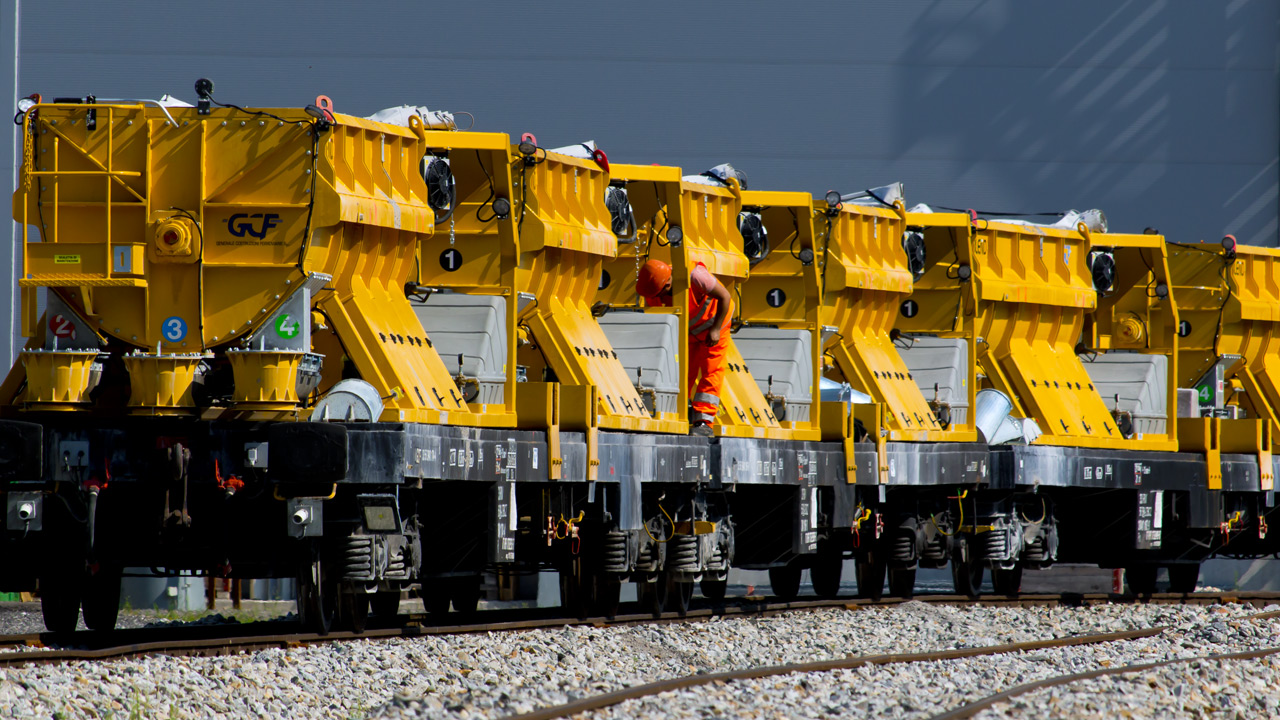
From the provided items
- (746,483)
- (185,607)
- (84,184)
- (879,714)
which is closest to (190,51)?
(185,607)

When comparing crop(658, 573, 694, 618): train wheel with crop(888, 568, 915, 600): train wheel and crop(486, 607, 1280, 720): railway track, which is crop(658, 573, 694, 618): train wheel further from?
crop(888, 568, 915, 600): train wheel

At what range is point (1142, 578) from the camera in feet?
80.7

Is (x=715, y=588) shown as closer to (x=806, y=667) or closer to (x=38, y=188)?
(x=806, y=667)

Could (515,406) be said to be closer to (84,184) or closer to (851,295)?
(84,184)

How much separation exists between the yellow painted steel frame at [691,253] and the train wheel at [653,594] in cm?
137

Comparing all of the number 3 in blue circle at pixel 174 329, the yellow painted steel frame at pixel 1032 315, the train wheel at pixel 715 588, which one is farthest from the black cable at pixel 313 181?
the yellow painted steel frame at pixel 1032 315

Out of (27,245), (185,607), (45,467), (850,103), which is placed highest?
(850,103)

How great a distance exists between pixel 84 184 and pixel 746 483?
262 inches

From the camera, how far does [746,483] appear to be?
17250 millimetres

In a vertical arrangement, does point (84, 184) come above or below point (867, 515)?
above

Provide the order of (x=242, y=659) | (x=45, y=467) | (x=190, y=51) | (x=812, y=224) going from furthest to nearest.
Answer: (x=190, y=51)
(x=812, y=224)
(x=45, y=467)
(x=242, y=659)

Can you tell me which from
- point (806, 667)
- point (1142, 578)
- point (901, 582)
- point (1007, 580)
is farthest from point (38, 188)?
point (1142, 578)

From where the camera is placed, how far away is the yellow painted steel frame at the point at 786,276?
18.7 metres

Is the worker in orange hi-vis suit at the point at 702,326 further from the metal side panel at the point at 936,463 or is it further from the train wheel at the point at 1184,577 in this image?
the train wheel at the point at 1184,577
